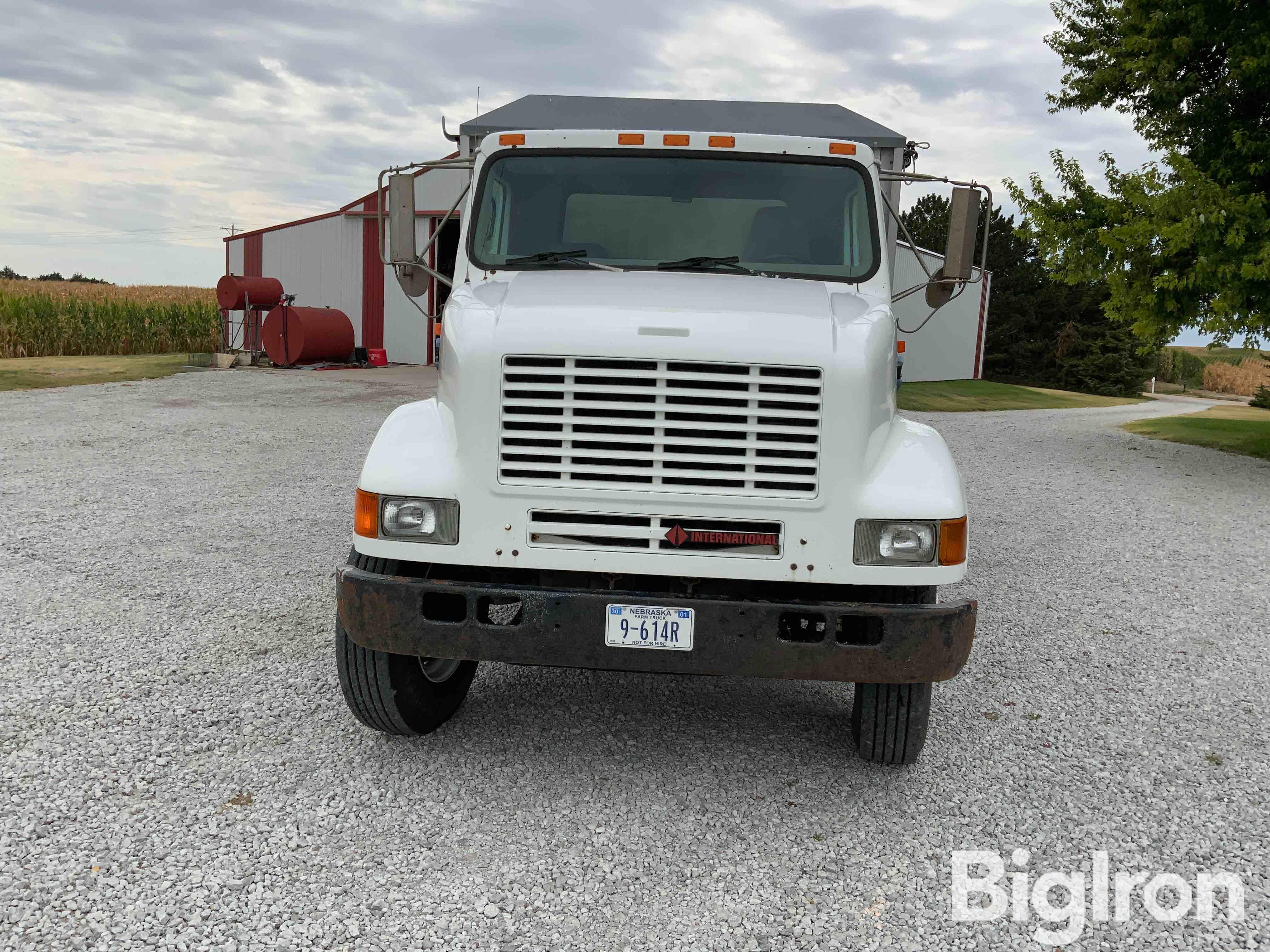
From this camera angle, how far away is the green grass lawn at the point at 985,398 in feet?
74.2

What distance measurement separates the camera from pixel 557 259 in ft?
15.2

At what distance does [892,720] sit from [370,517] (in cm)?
205

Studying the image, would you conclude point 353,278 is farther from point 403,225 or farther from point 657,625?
point 657,625

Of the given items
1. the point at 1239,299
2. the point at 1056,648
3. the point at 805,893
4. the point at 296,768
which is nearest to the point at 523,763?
the point at 296,768

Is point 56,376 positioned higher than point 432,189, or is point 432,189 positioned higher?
point 432,189

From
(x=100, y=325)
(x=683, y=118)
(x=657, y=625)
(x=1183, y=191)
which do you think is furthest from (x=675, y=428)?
(x=100, y=325)

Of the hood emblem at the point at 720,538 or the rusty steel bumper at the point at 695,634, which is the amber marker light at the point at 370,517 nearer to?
the rusty steel bumper at the point at 695,634

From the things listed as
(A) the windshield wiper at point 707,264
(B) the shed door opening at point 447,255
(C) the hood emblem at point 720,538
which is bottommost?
(C) the hood emblem at point 720,538

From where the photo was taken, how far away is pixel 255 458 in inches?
444

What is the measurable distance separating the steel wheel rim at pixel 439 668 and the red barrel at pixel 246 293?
20704 millimetres

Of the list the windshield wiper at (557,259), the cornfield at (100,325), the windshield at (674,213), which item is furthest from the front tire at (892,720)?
the cornfield at (100,325)

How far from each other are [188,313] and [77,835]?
27.1m

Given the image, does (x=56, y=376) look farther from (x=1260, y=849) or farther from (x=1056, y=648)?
(x=1260, y=849)

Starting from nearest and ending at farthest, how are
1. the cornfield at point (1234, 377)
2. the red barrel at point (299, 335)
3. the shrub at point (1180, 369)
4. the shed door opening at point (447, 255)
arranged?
the shed door opening at point (447, 255) → the red barrel at point (299, 335) → the cornfield at point (1234, 377) → the shrub at point (1180, 369)
